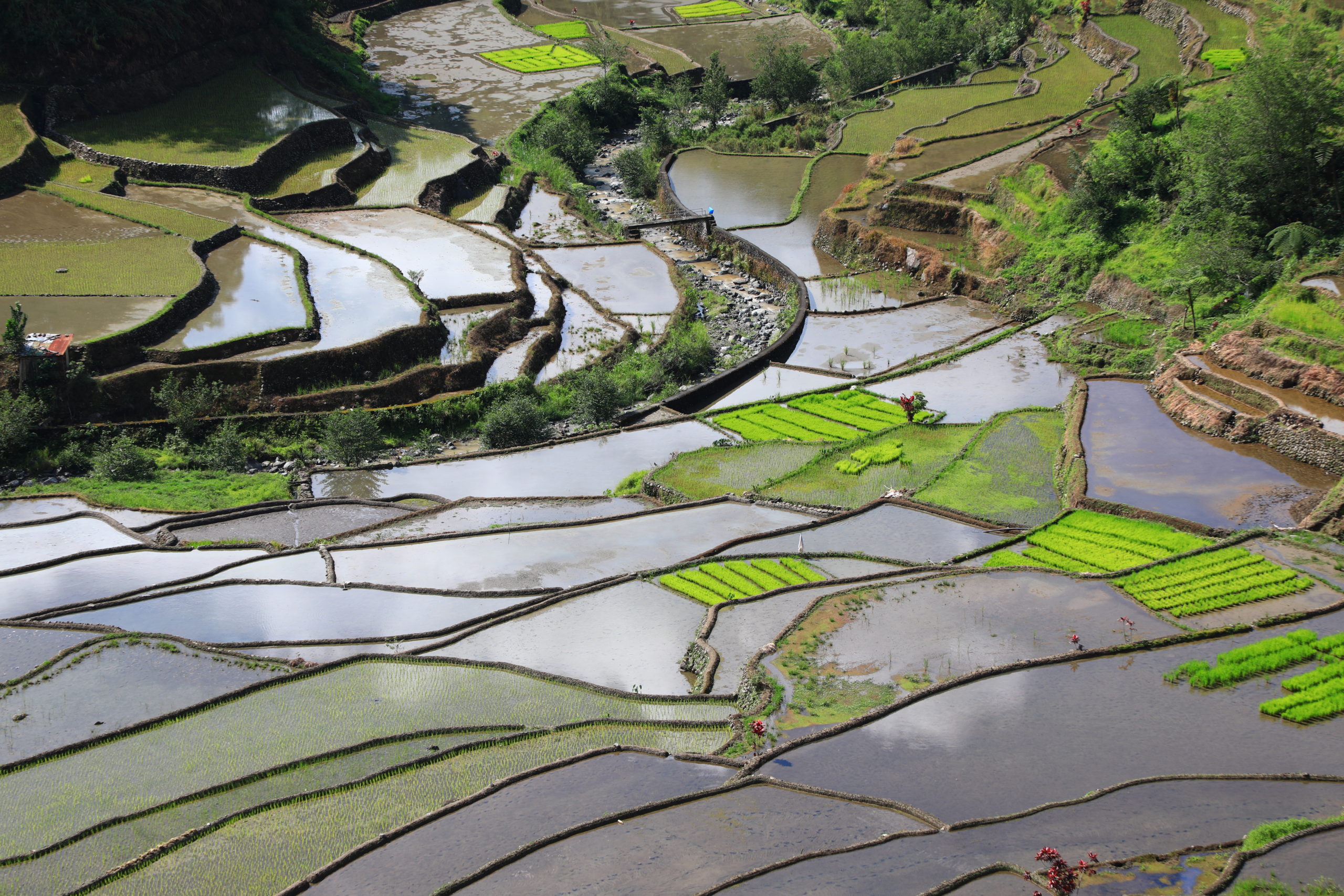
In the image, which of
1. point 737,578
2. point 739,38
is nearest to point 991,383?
point 737,578

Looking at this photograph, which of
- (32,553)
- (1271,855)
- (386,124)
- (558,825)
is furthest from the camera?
(386,124)

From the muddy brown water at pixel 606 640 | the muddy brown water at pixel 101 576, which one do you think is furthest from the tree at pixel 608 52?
the muddy brown water at pixel 606 640

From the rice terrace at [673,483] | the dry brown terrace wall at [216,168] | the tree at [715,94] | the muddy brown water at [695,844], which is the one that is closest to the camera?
the muddy brown water at [695,844]

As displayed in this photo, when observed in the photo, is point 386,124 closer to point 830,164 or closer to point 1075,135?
point 830,164

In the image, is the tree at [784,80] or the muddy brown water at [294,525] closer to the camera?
the muddy brown water at [294,525]

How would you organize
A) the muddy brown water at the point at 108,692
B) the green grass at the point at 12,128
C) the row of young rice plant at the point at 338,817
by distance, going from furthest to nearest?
the green grass at the point at 12,128, the muddy brown water at the point at 108,692, the row of young rice plant at the point at 338,817

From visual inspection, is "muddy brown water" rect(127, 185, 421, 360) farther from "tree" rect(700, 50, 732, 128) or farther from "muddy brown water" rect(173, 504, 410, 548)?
"tree" rect(700, 50, 732, 128)

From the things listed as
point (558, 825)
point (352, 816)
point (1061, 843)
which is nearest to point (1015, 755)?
point (1061, 843)

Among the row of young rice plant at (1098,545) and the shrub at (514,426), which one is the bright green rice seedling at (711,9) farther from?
the row of young rice plant at (1098,545)
